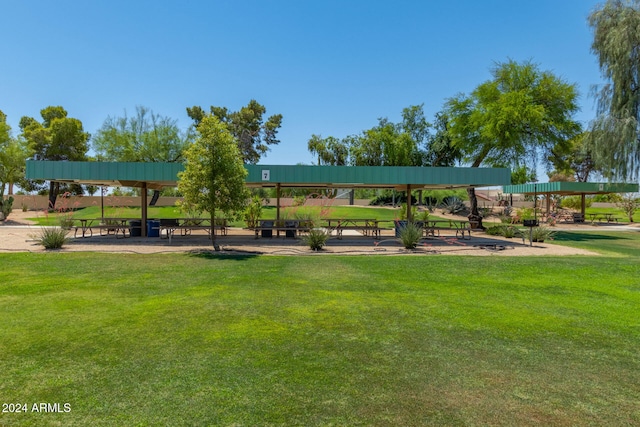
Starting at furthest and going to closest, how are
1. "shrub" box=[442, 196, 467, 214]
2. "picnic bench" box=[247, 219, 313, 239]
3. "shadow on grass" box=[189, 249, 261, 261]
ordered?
"shrub" box=[442, 196, 467, 214]
"picnic bench" box=[247, 219, 313, 239]
"shadow on grass" box=[189, 249, 261, 261]

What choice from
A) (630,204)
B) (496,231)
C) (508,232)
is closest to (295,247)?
(508,232)

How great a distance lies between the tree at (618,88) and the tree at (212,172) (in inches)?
886

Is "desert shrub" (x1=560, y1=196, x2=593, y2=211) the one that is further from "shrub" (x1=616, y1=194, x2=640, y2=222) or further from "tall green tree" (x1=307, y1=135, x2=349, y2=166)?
"tall green tree" (x1=307, y1=135, x2=349, y2=166)

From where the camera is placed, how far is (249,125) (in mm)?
55688

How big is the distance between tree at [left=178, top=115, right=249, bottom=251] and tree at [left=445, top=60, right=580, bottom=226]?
17.1 m

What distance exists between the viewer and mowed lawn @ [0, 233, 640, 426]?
3109 mm

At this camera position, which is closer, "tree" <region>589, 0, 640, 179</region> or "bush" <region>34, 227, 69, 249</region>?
"bush" <region>34, 227, 69, 249</region>

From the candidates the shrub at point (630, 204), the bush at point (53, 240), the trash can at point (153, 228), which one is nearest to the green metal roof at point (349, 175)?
the trash can at point (153, 228)

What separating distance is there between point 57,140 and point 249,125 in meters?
23.6

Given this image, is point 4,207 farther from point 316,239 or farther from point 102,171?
point 316,239

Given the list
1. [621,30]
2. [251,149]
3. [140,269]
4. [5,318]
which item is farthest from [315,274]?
[251,149]

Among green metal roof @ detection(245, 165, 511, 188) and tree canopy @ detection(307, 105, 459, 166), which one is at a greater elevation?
tree canopy @ detection(307, 105, 459, 166)

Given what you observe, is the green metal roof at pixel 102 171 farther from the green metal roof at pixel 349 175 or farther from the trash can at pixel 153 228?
the trash can at pixel 153 228

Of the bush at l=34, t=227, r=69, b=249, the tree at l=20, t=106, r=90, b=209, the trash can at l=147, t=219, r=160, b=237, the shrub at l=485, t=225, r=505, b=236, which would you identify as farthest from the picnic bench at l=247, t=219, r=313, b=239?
the tree at l=20, t=106, r=90, b=209
